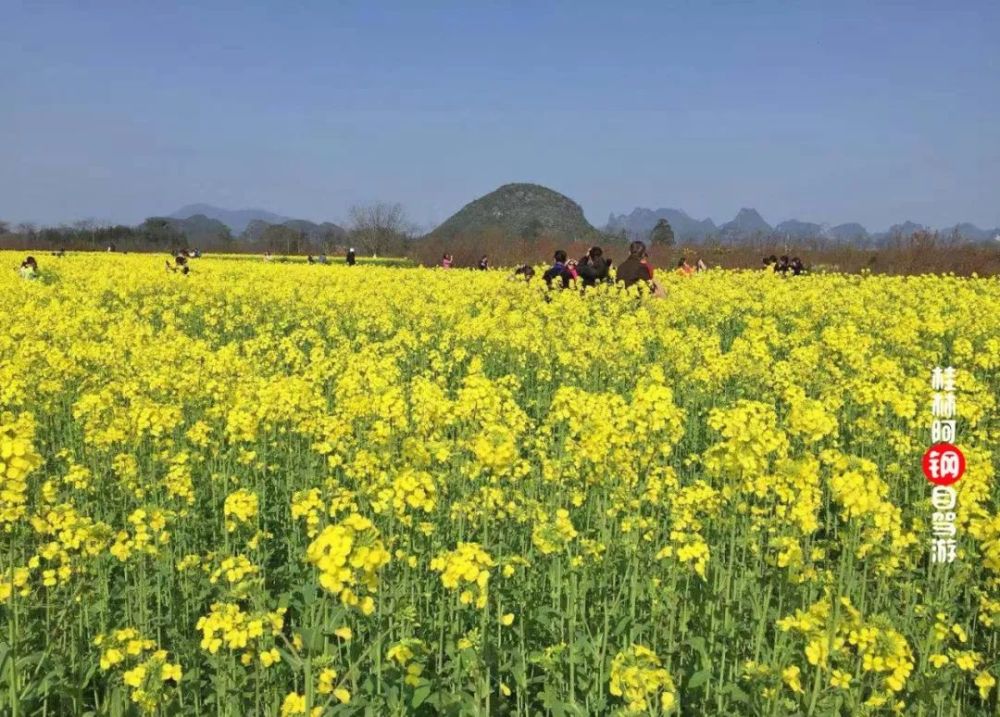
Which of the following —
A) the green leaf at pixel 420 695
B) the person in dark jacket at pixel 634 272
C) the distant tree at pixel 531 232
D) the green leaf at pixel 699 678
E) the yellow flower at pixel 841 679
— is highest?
the distant tree at pixel 531 232

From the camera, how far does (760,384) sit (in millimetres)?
9914

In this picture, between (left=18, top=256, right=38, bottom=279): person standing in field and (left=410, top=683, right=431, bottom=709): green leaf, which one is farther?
(left=18, top=256, right=38, bottom=279): person standing in field

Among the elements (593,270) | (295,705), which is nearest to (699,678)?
(295,705)

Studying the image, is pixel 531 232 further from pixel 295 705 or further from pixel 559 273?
pixel 295 705

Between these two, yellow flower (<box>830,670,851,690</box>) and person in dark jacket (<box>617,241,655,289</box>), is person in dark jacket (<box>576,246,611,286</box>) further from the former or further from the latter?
yellow flower (<box>830,670,851,690</box>)

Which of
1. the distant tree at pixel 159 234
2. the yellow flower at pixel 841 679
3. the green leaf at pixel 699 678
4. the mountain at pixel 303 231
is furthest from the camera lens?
the mountain at pixel 303 231

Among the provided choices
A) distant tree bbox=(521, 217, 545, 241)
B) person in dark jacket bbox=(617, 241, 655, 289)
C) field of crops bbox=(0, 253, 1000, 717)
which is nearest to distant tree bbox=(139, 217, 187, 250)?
distant tree bbox=(521, 217, 545, 241)

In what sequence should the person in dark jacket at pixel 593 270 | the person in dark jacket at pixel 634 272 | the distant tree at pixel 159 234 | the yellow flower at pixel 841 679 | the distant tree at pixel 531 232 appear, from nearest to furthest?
the yellow flower at pixel 841 679
the person in dark jacket at pixel 634 272
the person in dark jacket at pixel 593 270
the distant tree at pixel 531 232
the distant tree at pixel 159 234

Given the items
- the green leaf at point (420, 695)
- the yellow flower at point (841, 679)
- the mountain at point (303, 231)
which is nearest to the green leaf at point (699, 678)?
the yellow flower at point (841, 679)

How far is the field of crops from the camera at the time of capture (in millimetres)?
3664

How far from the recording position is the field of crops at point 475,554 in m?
3.66

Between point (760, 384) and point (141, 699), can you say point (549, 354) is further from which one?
point (141, 699)

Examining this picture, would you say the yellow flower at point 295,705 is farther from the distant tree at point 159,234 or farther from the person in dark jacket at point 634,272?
the distant tree at point 159,234

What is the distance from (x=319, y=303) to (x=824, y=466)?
574 inches
